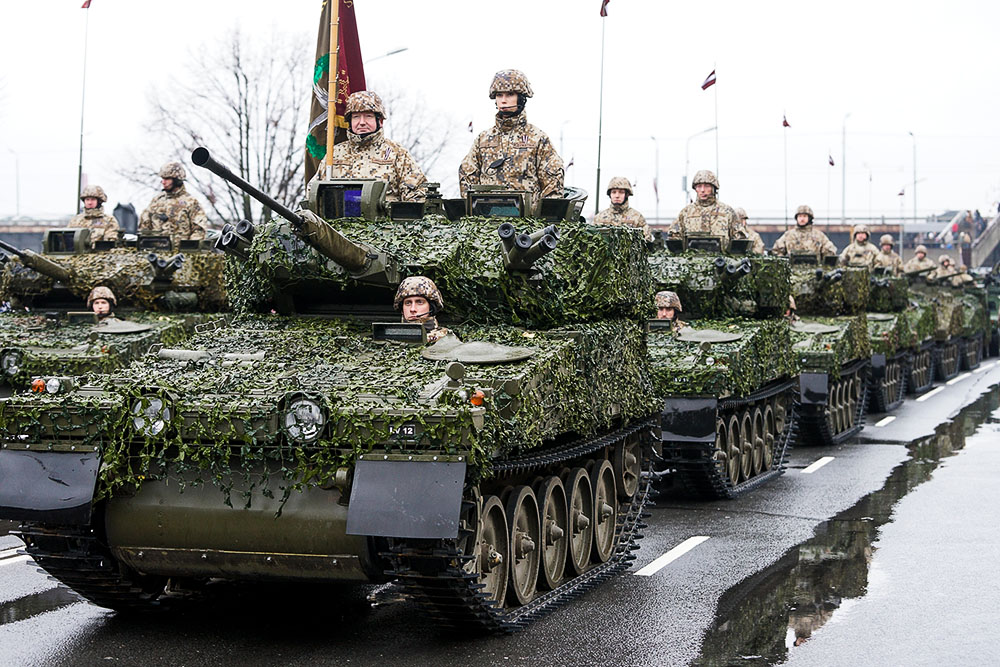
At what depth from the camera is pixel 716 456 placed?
47.8 ft

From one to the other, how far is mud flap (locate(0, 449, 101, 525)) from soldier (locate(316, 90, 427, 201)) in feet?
15.0

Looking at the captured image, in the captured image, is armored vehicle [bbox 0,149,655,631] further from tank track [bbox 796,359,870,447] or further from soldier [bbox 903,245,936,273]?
soldier [bbox 903,245,936,273]

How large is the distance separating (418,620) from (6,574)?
369 centimetres

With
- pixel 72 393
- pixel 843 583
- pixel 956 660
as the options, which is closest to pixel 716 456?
pixel 843 583

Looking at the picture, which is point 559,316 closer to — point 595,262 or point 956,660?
point 595,262

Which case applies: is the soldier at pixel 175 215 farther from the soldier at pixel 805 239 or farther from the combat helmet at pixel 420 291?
the combat helmet at pixel 420 291

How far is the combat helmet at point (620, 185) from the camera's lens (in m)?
18.4

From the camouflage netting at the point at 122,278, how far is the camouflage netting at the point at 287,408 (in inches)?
376

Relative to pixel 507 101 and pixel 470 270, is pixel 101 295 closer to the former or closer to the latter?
pixel 507 101

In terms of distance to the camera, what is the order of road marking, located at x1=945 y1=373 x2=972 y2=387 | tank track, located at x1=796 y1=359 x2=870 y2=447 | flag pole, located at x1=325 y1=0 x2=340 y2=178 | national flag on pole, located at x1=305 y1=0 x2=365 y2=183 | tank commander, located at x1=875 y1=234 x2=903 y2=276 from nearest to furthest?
flag pole, located at x1=325 y1=0 x2=340 y2=178 → national flag on pole, located at x1=305 y1=0 x2=365 y2=183 → tank track, located at x1=796 y1=359 x2=870 y2=447 → tank commander, located at x1=875 y1=234 x2=903 y2=276 → road marking, located at x1=945 y1=373 x2=972 y2=387

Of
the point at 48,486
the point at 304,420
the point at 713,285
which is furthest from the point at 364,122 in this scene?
the point at 713,285

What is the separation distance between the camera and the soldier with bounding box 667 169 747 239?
64.2 ft

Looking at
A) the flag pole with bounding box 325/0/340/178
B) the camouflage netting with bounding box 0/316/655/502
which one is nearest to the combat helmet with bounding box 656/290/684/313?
the flag pole with bounding box 325/0/340/178

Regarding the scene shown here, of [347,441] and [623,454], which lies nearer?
[347,441]
